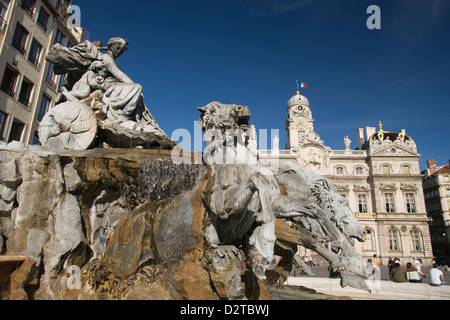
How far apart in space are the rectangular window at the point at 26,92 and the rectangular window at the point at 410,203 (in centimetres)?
4401

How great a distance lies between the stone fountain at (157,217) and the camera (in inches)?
140

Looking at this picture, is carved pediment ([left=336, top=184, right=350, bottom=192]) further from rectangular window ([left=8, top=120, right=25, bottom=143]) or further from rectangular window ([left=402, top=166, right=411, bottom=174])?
rectangular window ([left=8, top=120, right=25, bottom=143])

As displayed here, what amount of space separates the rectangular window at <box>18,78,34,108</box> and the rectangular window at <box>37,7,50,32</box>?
177 inches

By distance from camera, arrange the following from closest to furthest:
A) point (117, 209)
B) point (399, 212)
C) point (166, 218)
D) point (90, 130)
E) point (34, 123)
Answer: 1. point (166, 218)
2. point (117, 209)
3. point (90, 130)
4. point (34, 123)
5. point (399, 212)

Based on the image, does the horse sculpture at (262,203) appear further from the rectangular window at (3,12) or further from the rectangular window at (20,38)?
the rectangular window at (20,38)

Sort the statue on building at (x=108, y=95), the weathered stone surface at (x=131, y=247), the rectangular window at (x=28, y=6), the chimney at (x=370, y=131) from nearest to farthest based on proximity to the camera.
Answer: the weathered stone surface at (x=131, y=247), the statue on building at (x=108, y=95), the rectangular window at (x=28, y=6), the chimney at (x=370, y=131)

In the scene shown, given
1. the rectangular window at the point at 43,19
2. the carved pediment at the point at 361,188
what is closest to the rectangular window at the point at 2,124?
the rectangular window at the point at 43,19

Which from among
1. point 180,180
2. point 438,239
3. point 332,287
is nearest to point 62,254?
point 180,180

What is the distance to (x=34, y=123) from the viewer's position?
20.6m

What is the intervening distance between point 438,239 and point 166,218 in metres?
60.6

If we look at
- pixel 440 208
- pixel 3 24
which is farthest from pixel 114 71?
pixel 440 208

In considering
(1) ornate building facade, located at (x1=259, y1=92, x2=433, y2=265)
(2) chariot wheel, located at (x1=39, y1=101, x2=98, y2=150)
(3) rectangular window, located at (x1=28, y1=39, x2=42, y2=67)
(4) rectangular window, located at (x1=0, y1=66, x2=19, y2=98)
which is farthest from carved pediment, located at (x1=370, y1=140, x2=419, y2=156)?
(2) chariot wheel, located at (x1=39, y1=101, x2=98, y2=150)

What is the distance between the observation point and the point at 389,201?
41469 mm

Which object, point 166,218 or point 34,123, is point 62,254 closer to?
point 166,218
